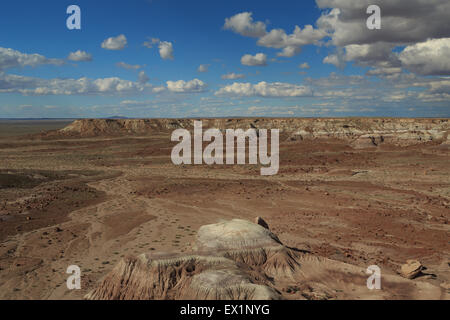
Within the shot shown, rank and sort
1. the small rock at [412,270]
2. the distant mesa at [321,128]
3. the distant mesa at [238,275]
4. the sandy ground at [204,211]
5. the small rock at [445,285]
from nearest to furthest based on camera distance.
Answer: the distant mesa at [238,275]
the small rock at [445,285]
the small rock at [412,270]
the sandy ground at [204,211]
the distant mesa at [321,128]

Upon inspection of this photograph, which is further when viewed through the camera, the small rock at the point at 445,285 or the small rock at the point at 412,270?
the small rock at the point at 412,270

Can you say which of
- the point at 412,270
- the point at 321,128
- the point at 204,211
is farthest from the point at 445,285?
the point at 321,128

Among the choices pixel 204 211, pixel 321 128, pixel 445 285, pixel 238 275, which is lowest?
pixel 445 285

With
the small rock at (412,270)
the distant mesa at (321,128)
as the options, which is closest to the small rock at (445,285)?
the small rock at (412,270)

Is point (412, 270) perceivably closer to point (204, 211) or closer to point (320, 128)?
point (204, 211)

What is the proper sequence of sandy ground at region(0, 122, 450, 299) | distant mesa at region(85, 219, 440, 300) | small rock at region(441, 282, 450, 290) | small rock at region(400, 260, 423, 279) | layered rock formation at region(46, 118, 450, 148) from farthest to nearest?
layered rock formation at region(46, 118, 450, 148) < sandy ground at region(0, 122, 450, 299) < small rock at region(400, 260, 423, 279) < small rock at region(441, 282, 450, 290) < distant mesa at region(85, 219, 440, 300)

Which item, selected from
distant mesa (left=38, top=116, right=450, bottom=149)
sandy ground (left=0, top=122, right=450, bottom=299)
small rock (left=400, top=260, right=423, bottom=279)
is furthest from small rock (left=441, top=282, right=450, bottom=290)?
distant mesa (left=38, top=116, right=450, bottom=149)

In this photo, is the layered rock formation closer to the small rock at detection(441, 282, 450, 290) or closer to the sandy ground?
the sandy ground

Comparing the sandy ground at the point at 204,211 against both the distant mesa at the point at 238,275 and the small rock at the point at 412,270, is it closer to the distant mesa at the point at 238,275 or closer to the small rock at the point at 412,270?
the small rock at the point at 412,270
